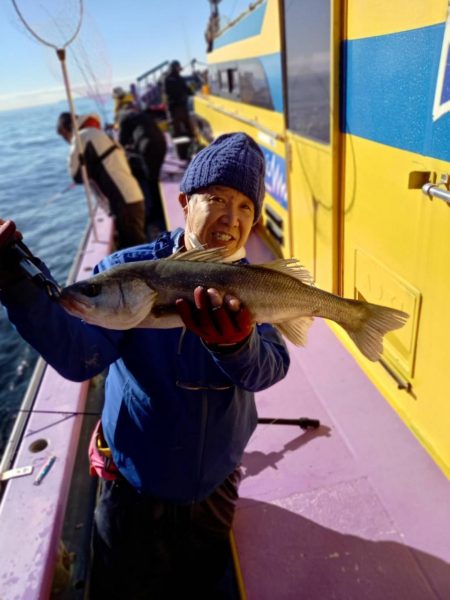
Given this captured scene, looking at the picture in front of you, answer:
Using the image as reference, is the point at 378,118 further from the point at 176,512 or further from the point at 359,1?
the point at 176,512

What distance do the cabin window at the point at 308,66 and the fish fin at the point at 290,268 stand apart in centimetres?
206

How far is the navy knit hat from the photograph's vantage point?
1.88 m

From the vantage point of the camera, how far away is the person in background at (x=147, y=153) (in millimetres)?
9414

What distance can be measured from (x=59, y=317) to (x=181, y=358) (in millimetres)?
555

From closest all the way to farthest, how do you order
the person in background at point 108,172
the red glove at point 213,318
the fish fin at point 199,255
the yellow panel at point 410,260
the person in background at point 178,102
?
the red glove at point 213,318
the fish fin at point 199,255
the yellow panel at point 410,260
the person in background at point 108,172
the person in background at point 178,102

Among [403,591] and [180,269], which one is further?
[403,591]

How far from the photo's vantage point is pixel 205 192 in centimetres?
193

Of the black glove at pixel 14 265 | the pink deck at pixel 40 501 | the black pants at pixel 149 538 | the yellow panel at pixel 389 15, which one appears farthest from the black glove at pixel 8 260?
the yellow panel at pixel 389 15

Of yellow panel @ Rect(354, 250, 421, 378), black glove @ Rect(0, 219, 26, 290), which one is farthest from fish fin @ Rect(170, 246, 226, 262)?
yellow panel @ Rect(354, 250, 421, 378)

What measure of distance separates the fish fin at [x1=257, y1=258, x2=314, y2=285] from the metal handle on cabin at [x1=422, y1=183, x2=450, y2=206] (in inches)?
31.9

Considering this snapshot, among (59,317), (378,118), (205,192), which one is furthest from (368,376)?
(59,317)

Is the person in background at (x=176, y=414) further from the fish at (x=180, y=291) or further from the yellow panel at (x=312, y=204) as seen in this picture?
the yellow panel at (x=312, y=204)

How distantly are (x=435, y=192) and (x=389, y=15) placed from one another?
1.07 meters

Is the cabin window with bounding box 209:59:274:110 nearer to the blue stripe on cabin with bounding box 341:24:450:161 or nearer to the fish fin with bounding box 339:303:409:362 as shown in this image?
the blue stripe on cabin with bounding box 341:24:450:161
